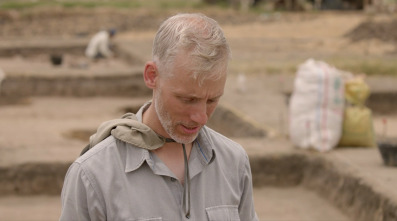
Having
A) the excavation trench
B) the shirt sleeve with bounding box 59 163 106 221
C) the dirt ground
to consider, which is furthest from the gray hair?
the dirt ground

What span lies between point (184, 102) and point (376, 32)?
1811 centimetres

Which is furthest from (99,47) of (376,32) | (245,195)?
(245,195)

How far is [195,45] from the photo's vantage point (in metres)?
2.03

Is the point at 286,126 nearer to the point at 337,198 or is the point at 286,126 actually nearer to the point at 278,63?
the point at 337,198

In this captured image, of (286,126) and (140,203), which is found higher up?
(140,203)

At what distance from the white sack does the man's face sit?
4.64 meters

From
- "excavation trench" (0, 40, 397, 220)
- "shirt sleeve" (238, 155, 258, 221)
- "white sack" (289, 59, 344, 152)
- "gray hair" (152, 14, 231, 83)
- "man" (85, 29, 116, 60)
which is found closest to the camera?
"gray hair" (152, 14, 231, 83)

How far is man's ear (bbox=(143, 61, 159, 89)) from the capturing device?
2104 millimetres

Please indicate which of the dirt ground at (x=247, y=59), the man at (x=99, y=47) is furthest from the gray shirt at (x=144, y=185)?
the man at (x=99, y=47)

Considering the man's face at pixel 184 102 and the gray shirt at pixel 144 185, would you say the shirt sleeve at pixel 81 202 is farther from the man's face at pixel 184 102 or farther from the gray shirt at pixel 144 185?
the man's face at pixel 184 102

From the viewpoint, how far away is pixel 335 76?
684cm

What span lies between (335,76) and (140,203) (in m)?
4.97

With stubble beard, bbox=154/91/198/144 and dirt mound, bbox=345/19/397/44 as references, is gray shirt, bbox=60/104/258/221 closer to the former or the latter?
stubble beard, bbox=154/91/198/144

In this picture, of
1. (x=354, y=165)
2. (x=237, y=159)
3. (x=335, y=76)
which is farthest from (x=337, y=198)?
(x=237, y=159)
